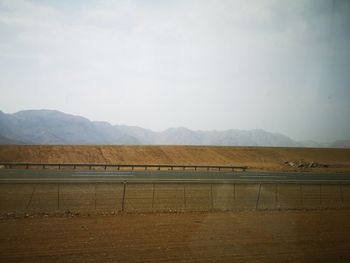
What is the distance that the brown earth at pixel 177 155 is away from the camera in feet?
151

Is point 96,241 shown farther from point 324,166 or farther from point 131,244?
point 324,166

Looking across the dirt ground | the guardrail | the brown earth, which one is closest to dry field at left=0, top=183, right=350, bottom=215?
the dirt ground

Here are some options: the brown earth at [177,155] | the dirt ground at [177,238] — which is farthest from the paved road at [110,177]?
the brown earth at [177,155]

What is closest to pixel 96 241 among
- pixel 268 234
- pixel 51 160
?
pixel 268 234

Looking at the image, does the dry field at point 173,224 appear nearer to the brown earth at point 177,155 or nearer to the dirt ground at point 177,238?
the dirt ground at point 177,238

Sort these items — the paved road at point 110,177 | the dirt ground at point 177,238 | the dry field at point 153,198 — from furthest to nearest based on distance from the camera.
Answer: the paved road at point 110,177, the dry field at point 153,198, the dirt ground at point 177,238

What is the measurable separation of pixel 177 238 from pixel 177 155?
38.8 meters

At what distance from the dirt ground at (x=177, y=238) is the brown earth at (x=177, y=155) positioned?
92.8 ft

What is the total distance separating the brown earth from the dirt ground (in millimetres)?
28273

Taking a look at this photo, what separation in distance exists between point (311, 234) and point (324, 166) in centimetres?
3805

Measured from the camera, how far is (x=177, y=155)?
2111 inches

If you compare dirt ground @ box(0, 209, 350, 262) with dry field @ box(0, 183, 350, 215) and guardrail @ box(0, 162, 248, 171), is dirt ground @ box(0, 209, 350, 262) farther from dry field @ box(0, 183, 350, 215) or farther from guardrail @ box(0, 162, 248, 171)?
guardrail @ box(0, 162, 248, 171)

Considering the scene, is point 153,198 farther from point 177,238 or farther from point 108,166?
point 108,166

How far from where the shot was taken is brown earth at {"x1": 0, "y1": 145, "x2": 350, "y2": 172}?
151 feet
